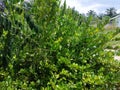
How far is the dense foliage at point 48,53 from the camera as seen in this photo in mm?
4094

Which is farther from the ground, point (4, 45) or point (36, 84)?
point (4, 45)

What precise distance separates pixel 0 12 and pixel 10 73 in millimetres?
865

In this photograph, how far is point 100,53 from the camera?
4.41 metres

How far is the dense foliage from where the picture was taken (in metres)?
4.09

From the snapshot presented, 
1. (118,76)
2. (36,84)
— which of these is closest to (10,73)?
(36,84)

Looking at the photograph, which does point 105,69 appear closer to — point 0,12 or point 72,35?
point 72,35

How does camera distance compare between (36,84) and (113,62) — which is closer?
(36,84)

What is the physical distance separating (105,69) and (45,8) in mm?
1045

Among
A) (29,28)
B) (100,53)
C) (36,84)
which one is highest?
(29,28)

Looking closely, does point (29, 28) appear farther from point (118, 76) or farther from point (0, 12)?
point (118, 76)

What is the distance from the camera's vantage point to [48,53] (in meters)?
4.21

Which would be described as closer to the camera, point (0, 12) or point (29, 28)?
point (29, 28)

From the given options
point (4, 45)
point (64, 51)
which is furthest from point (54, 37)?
point (4, 45)

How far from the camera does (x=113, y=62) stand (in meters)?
4.43
